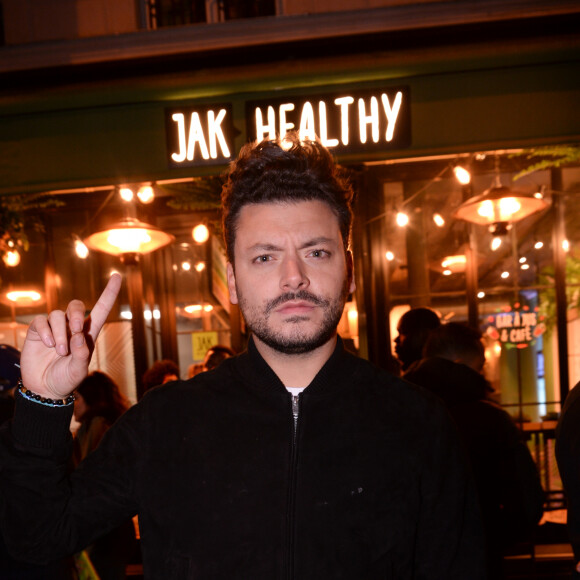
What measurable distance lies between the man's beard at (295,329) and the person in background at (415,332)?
253 cm

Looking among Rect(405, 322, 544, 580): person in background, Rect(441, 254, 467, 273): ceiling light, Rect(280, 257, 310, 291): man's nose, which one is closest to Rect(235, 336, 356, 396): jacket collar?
Rect(280, 257, 310, 291): man's nose

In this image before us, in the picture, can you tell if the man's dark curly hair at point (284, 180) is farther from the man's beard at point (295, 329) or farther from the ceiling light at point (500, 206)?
the ceiling light at point (500, 206)

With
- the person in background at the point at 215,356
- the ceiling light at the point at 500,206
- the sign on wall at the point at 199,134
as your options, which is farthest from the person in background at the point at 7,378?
the ceiling light at the point at 500,206

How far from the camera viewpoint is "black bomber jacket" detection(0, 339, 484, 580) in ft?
4.34

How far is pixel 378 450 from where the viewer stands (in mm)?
1509

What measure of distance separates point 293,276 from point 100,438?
295 centimetres

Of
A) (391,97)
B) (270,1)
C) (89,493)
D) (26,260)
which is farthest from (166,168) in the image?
(26,260)

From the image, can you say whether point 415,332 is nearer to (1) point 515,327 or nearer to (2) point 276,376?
(2) point 276,376

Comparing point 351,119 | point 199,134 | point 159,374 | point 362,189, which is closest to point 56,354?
point 199,134

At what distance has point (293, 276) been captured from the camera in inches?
59.1

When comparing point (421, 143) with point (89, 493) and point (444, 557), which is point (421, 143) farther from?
point (89, 493)

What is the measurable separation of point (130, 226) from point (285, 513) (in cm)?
311

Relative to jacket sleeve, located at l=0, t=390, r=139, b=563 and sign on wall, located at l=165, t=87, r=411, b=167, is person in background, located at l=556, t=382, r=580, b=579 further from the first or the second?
sign on wall, located at l=165, t=87, r=411, b=167

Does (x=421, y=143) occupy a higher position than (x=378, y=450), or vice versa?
(x=421, y=143)
